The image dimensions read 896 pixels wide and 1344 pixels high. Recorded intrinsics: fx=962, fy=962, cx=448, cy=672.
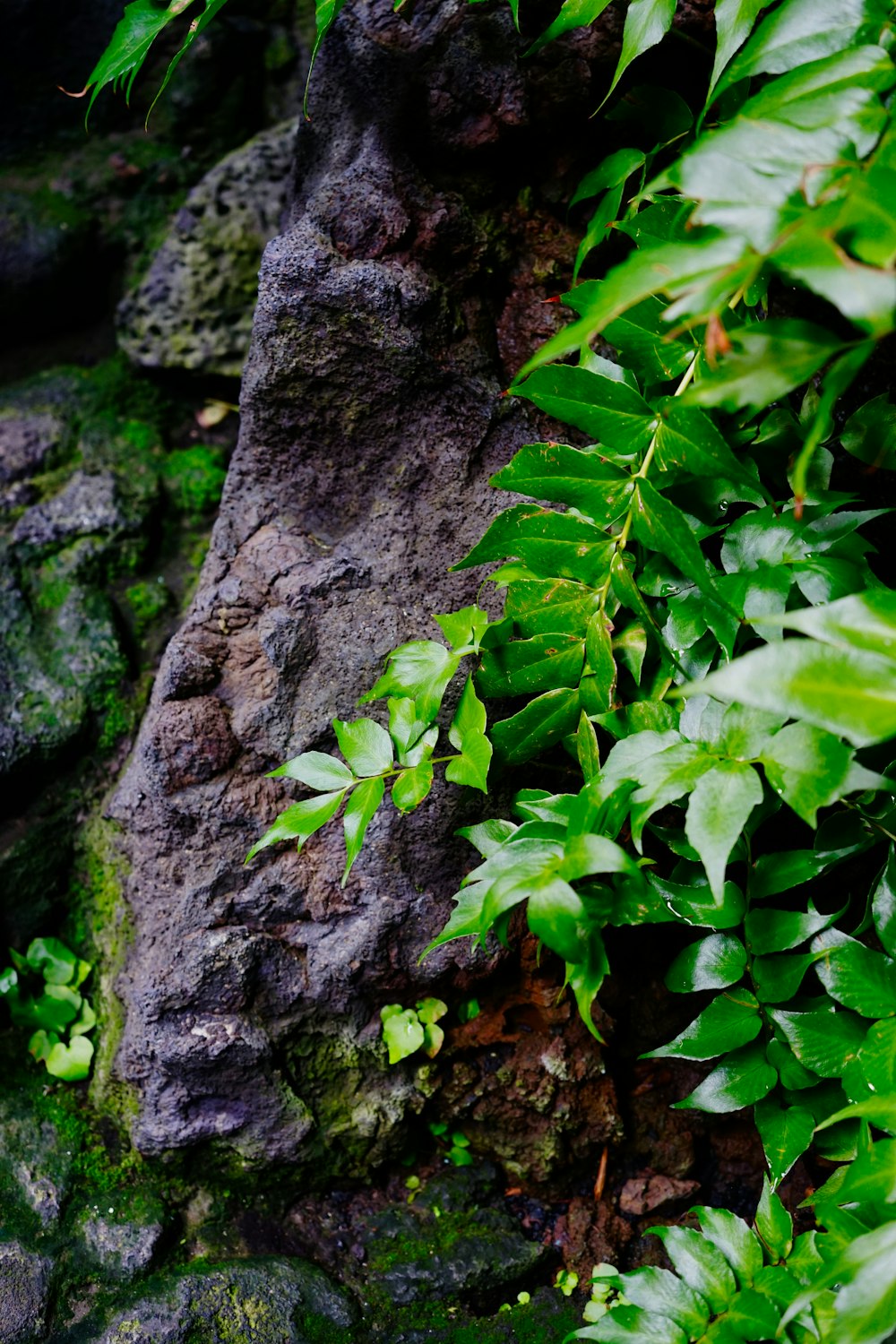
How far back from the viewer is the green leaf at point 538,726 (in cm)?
147

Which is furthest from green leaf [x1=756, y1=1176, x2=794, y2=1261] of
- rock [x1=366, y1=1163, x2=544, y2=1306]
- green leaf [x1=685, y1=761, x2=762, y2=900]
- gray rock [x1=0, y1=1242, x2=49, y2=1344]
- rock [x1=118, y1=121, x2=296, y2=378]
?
rock [x1=118, y1=121, x2=296, y2=378]

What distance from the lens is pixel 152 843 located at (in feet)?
6.02

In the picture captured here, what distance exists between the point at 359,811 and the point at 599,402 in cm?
68

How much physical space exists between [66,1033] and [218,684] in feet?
2.59

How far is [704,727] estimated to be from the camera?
131cm

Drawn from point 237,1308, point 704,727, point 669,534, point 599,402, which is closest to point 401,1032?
point 237,1308

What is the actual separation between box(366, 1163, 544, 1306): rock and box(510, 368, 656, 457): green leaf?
A: 140 centimetres

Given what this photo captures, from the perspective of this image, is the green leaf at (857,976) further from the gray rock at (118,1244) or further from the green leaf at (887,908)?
the gray rock at (118,1244)

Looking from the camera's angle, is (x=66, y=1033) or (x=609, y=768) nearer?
(x=609, y=768)

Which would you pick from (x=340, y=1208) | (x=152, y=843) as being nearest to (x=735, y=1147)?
(x=340, y=1208)

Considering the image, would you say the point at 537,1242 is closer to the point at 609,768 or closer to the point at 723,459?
the point at 609,768

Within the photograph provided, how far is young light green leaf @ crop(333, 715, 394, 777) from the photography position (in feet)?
4.89

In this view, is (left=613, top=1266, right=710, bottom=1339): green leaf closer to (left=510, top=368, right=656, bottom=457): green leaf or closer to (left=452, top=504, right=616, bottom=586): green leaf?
(left=452, top=504, right=616, bottom=586): green leaf

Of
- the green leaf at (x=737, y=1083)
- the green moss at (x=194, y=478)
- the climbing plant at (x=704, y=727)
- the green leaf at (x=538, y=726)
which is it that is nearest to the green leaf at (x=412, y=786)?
the climbing plant at (x=704, y=727)
